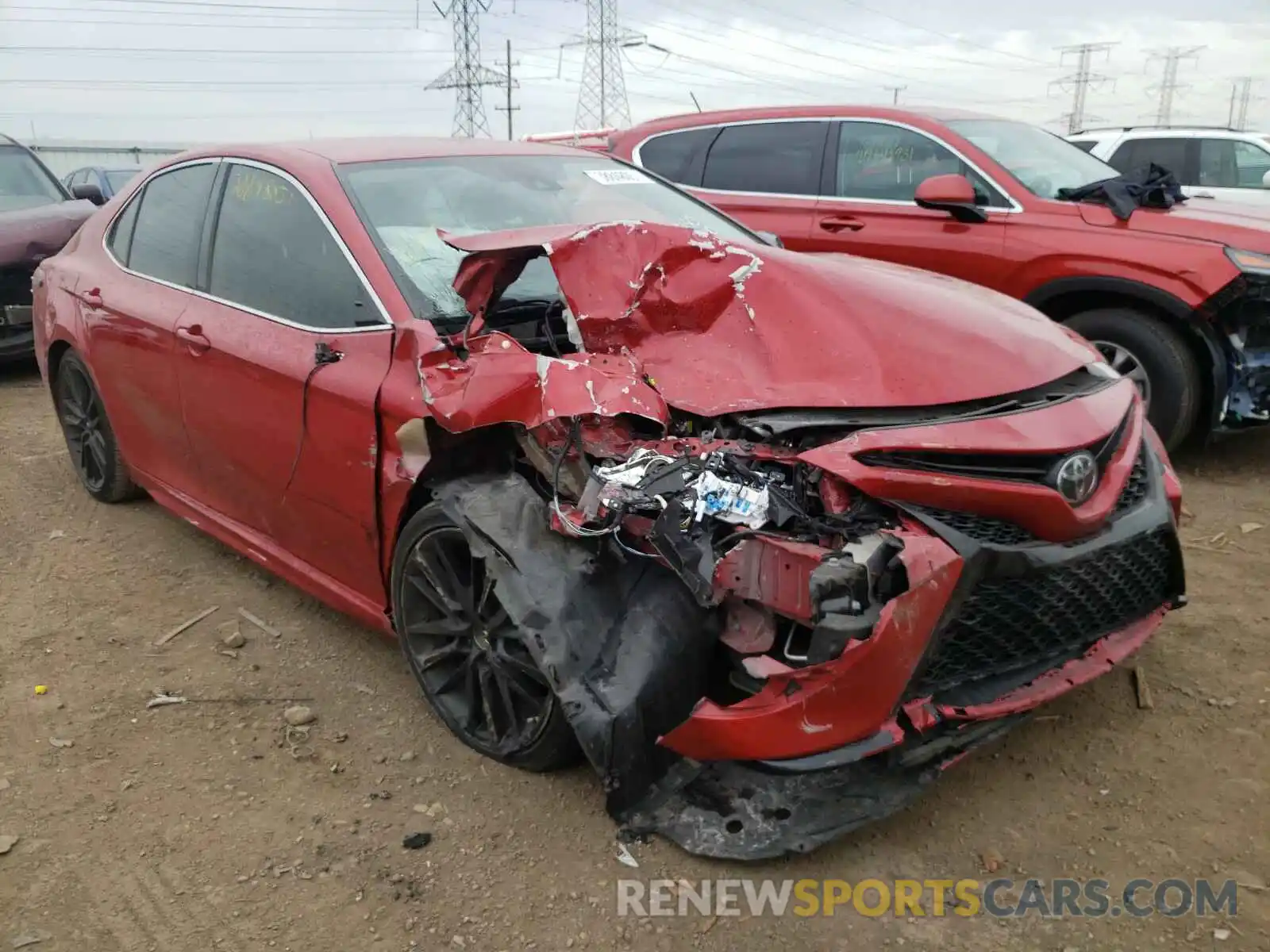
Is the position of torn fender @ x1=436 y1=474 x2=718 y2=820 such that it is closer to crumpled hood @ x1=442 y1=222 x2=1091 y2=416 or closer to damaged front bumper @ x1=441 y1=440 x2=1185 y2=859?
damaged front bumper @ x1=441 y1=440 x2=1185 y2=859

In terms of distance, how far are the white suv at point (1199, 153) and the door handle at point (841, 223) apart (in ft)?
17.3

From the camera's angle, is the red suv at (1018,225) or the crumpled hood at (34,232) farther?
the crumpled hood at (34,232)

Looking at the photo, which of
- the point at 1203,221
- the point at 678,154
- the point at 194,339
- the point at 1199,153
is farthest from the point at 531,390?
the point at 1199,153

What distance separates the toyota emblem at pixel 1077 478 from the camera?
2400 millimetres

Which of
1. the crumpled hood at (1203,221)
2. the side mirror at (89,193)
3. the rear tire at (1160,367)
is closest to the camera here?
the crumpled hood at (1203,221)

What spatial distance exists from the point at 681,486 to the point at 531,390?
1.65ft

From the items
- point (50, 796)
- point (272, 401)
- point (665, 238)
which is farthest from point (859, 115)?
point (50, 796)

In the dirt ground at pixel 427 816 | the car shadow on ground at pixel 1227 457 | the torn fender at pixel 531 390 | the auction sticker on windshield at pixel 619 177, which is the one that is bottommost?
the dirt ground at pixel 427 816

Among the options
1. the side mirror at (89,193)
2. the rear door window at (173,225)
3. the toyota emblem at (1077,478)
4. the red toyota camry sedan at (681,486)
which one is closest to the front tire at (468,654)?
the red toyota camry sedan at (681,486)

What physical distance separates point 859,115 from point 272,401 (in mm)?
4266

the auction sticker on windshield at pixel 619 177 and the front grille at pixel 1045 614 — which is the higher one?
the auction sticker on windshield at pixel 619 177

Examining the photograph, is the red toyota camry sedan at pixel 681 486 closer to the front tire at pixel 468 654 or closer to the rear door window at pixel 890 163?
the front tire at pixel 468 654

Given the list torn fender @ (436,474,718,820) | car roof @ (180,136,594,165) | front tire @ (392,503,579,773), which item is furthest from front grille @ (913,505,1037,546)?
car roof @ (180,136,594,165)

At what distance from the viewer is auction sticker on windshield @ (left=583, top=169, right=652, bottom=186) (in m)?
3.91
